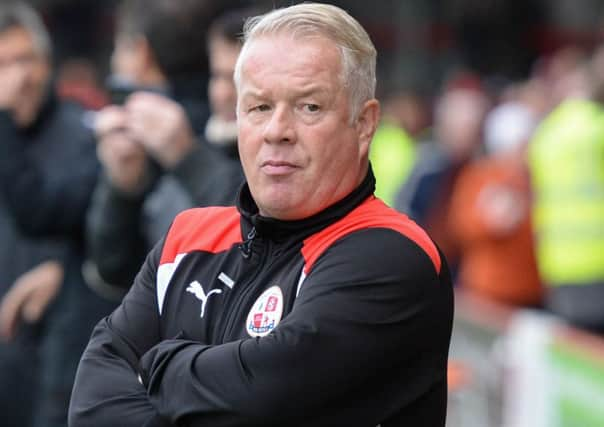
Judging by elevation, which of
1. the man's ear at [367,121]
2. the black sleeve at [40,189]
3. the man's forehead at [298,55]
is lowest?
the black sleeve at [40,189]

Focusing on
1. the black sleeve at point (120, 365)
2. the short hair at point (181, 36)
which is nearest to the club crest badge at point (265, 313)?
the black sleeve at point (120, 365)

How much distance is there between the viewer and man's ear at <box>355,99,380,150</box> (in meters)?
3.02

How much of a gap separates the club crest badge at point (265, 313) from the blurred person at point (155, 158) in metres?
1.29

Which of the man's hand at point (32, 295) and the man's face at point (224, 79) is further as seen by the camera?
the man's hand at point (32, 295)

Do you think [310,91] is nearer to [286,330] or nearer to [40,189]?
[286,330]

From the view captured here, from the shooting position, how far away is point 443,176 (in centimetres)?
1071

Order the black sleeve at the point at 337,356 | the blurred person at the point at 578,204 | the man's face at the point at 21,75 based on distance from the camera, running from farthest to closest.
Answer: the blurred person at the point at 578,204 → the man's face at the point at 21,75 → the black sleeve at the point at 337,356

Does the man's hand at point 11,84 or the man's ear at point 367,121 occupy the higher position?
the man's ear at point 367,121

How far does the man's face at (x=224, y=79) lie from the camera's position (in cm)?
439

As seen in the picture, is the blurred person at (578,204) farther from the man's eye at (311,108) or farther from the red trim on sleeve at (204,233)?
the man's eye at (311,108)

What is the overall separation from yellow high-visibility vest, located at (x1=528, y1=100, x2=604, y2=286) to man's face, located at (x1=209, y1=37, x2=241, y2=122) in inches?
127

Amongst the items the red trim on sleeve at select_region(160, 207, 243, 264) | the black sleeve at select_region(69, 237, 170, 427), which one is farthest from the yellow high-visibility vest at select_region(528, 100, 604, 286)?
the black sleeve at select_region(69, 237, 170, 427)

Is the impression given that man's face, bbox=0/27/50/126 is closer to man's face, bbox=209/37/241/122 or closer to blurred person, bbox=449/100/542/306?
man's face, bbox=209/37/241/122

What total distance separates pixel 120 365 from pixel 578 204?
15.4 feet
